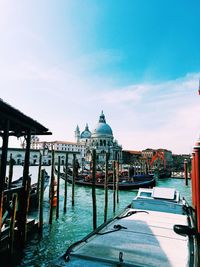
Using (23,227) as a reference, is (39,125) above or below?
above

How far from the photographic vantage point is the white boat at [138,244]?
4.05 m

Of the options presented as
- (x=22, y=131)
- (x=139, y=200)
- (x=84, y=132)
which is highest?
(x=84, y=132)

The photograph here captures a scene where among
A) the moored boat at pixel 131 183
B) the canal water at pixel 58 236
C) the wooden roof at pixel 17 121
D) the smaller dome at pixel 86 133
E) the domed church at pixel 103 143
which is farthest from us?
the smaller dome at pixel 86 133

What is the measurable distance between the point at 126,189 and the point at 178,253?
19.6 m

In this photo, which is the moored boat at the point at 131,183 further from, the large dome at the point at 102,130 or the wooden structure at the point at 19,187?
the large dome at the point at 102,130

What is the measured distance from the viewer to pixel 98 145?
97125 mm

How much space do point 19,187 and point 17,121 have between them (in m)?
2.18

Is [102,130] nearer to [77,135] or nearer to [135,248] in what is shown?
[77,135]

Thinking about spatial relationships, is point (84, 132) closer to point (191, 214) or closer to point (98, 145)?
point (98, 145)

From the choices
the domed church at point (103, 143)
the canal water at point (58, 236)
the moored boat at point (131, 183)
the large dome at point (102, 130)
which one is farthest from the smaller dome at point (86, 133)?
the canal water at point (58, 236)

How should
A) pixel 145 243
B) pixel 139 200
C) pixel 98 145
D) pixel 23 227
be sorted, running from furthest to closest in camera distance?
pixel 98 145 < pixel 139 200 < pixel 23 227 < pixel 145 243

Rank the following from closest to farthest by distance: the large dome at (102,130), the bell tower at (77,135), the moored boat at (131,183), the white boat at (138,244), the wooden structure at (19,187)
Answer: the white boat at (138,244) → the wooden structure at (19,187) → the moored boat at (131,183) → the large dome at (102,130) → the bell tower at (77,135)

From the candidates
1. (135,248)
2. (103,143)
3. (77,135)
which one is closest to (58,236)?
(135,248)

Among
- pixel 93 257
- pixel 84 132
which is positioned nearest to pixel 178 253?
pixel 93 257
